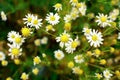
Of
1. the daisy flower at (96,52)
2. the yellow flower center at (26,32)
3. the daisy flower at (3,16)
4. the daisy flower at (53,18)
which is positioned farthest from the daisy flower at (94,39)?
the daisy flower at (3,16)

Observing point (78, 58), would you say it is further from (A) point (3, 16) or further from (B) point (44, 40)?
(A) point (3, 16)

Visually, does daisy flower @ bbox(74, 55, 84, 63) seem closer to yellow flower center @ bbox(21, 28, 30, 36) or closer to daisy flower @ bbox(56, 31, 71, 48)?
daisy flower @ bbox(56, 31, 71, 48)

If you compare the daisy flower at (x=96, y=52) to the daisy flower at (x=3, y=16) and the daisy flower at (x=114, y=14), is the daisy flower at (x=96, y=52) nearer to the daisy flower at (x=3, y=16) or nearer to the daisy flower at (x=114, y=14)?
the daisy flower at (x=114, y=14)

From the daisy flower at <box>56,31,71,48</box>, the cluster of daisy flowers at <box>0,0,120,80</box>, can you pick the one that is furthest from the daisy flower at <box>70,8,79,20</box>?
the daisy flower at <box>56,31,71,48</box>

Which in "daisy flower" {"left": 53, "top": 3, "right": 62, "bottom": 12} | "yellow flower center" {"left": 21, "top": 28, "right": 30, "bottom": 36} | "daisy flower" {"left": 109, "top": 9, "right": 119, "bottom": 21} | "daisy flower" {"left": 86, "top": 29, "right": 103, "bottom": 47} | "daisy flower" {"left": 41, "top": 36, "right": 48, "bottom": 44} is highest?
"daisy flower" {"left": 109, "top": 9, "right": 119, "bottom": 21}

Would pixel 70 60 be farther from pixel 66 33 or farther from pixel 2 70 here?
pixel 2 70

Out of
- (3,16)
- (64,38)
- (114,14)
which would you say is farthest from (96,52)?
(3,16)

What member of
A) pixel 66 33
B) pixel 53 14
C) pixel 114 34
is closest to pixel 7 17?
pixel 53 14

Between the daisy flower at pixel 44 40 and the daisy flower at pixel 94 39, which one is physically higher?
the daisy flower at pixel 44 40
